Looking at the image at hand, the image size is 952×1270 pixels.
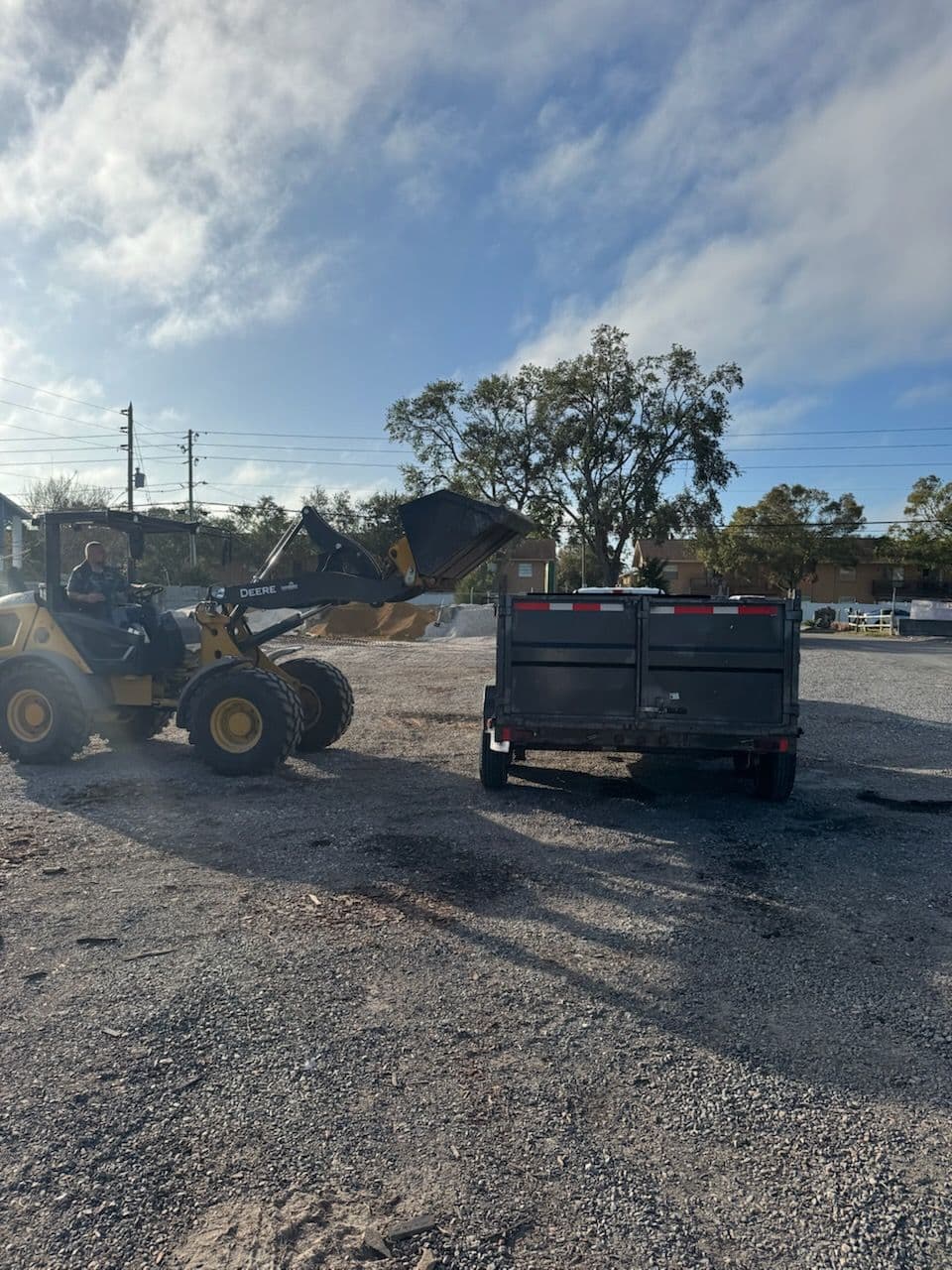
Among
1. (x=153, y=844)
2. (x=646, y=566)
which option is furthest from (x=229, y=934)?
(x=646, y=566)

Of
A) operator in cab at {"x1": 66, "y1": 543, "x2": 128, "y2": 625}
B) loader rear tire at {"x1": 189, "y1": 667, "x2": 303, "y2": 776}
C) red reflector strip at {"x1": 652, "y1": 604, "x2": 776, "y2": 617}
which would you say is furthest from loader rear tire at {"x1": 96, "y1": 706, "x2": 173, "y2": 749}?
red reflector strip at {"x1": 652, "y1": 604, "x2": 776, "y2": 617}

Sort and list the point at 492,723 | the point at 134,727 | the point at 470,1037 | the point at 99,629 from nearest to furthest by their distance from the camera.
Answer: the point at 470,1037 → the point at 492,723 → the point at 99,629 → the point at 134,727

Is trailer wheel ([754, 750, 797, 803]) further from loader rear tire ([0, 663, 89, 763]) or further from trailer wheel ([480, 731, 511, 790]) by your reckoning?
loader rear tire ([0, 663, 89, 763])

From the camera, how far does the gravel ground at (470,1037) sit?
2580 mm

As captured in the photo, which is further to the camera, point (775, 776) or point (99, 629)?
point (99, 629)

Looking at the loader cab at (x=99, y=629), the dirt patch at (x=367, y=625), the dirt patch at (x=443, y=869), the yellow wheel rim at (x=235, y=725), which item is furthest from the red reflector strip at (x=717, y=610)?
the dirt patch at (x=367, y=625)

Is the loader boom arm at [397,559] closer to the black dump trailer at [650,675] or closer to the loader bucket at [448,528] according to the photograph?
the loader bucket at [448,528]

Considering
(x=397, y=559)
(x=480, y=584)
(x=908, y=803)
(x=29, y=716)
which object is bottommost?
(x=908, y=803)

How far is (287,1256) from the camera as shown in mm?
2434

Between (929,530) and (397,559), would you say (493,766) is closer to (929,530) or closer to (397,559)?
(397,559)

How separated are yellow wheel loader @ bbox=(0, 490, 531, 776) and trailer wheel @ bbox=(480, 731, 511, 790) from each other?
1.65 metres

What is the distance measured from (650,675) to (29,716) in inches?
237

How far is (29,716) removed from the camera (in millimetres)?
8688

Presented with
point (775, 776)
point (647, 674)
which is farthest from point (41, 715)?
point (775, 776)
